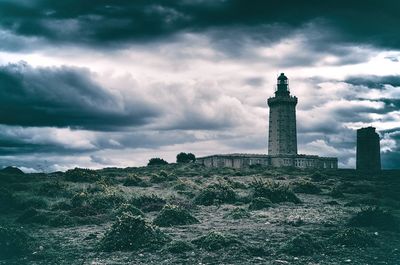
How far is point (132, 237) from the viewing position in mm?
15453

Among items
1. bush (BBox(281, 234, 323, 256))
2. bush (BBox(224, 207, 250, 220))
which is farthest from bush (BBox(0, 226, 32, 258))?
bush (BBox(224, 207, 250, 220))

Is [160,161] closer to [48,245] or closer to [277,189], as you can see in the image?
[277,189]

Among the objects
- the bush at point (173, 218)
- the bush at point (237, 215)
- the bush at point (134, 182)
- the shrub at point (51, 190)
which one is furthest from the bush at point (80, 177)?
the bush at point (237, 215)

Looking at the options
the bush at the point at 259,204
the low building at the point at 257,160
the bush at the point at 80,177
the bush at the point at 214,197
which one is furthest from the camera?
the low building at the point at 257,160

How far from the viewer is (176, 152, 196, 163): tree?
307ft

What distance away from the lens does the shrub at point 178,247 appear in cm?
1427

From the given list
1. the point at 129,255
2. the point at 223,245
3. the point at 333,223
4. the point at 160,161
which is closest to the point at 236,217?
the point at 333,223

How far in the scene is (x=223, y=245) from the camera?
48.1ft

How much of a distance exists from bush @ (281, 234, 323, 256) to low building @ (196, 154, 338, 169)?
75.5 metres

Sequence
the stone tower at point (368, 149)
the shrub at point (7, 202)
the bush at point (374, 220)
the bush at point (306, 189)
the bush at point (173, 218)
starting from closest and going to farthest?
the bush at point (374, 220)
the bush at point (173, 218)
the shrub at point (7, 202)
the bush at point (306, 189)
the stone tower at point (368, 149)

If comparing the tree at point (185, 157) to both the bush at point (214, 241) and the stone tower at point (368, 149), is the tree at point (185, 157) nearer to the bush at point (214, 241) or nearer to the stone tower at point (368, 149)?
the stone tower at point (368, 149)

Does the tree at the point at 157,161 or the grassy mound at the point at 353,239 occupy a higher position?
the tree at the point at 157,161

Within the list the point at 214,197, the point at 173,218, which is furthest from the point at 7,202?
the point at 214,197

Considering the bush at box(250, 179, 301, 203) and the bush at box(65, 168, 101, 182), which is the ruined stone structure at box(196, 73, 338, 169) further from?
the bush at box(250, 179, 301, 203)
